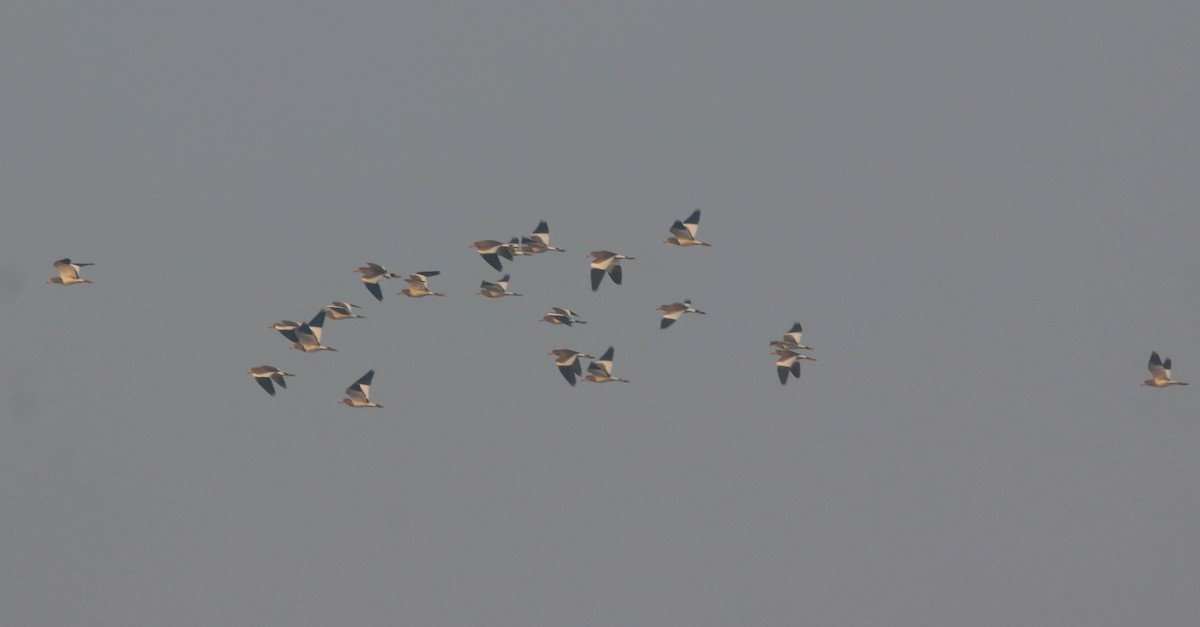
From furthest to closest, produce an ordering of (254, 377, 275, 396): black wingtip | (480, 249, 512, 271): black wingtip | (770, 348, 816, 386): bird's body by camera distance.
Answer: (770, 348, 816, 386): bird's body
(480, 249, 512, 271): black wingtip
(254, 377, 275, 396): black wingtip

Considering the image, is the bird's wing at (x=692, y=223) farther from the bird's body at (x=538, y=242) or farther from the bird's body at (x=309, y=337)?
the bird's body at (x=309, y=337)

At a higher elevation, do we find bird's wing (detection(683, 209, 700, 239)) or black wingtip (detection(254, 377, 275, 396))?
bird's wing (detection(683, 209, 700, 239))

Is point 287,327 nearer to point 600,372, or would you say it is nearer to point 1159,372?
point 600,372

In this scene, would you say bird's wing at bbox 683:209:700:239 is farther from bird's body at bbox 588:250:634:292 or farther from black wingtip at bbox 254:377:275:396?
black wingtip at bbox 254:377:275:396

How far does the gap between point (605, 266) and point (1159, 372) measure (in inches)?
1028

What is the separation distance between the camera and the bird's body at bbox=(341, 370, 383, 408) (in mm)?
83000

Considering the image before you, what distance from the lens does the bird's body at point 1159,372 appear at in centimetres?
8338

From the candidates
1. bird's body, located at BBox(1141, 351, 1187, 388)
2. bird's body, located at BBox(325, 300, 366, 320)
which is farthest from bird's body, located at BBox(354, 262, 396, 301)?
bird's body, located at BBox(1141, 351, 1187, 388)

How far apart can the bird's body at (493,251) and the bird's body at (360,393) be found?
816 centimetres

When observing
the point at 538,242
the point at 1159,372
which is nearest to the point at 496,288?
the point at 538,242

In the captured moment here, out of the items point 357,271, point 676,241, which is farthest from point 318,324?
point 676,241

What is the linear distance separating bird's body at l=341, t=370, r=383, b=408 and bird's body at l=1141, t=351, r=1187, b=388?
35408 millimetres

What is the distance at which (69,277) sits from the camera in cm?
8438

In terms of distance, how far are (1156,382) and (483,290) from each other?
103ft
